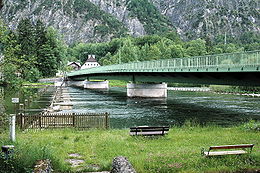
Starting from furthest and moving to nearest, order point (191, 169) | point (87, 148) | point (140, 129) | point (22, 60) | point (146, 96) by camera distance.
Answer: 1. point (146, 96)
2. point (140, 129)
3. point (87, 148)
4. point (22, 60)
5. point (191, 169)

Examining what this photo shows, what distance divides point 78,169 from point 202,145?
6.39 m

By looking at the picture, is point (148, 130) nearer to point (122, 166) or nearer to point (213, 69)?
point (122, 166)

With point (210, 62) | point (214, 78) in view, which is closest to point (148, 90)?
point (214, 78)

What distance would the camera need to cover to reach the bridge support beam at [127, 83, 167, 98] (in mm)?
63000

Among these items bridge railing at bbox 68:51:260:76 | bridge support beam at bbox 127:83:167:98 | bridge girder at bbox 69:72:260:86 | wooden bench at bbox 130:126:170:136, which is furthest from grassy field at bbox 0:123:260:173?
bridge support beam at bbox 127:83:167:98

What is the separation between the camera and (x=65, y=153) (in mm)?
13188

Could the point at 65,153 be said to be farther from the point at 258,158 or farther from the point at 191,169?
the point at 258,158

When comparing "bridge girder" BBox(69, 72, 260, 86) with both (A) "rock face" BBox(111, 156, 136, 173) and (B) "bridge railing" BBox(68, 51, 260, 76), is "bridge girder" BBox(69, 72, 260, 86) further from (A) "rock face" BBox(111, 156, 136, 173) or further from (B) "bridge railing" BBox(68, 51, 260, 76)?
(A) "rock face" BBox(111, 156, 136, 173)

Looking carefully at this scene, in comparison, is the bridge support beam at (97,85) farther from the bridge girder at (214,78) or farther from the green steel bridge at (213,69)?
the green steel bridge at (213,69)

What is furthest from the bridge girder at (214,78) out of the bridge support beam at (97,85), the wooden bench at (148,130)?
the bridge support beam at (97,85)

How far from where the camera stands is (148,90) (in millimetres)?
63750

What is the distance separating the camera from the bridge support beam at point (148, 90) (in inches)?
2480

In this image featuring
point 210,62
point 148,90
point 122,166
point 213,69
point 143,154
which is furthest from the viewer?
point 148,90

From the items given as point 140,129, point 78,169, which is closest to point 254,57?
point 140,129
